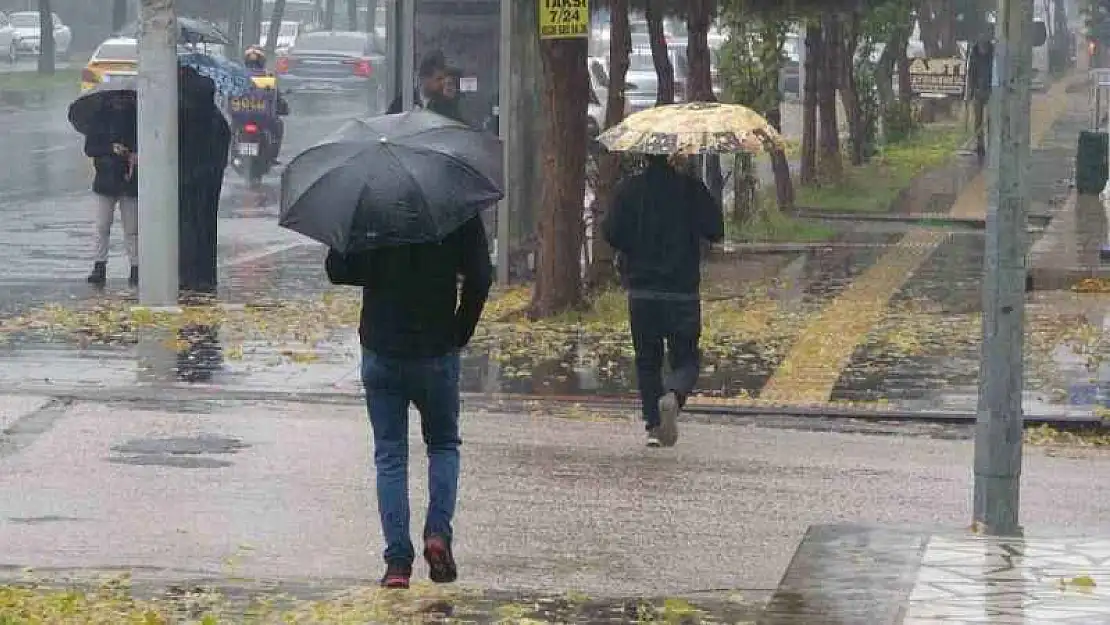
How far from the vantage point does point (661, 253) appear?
1200 centimetres

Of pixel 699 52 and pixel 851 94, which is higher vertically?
pixel 699 52

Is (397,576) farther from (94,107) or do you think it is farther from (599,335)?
(94,107)

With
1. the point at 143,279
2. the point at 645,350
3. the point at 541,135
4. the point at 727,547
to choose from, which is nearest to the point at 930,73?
the point at 541,135

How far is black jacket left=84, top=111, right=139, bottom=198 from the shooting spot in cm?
1830

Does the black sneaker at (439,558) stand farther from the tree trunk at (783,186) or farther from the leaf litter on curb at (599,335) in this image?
the tree trunk at (783,186)

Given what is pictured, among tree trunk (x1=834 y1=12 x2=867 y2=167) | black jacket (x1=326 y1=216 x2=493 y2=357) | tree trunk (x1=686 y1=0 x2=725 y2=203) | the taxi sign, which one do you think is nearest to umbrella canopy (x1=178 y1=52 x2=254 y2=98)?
tree trunk (x1=834 y1=12 x2=867 y2=167)

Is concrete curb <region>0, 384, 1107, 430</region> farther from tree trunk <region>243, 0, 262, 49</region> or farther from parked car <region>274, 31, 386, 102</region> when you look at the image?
tree trunk <region>243, 0, 262, 49</region>

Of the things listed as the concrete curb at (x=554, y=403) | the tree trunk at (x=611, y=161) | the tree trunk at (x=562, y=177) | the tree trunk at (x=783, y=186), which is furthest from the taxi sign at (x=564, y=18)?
the tree trunk at (x=783, y=186)

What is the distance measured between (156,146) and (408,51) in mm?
3325

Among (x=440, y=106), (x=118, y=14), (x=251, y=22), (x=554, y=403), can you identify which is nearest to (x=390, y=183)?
(x=554, y=403)

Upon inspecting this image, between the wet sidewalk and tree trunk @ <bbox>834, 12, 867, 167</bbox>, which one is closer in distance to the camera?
the wet sidewalk

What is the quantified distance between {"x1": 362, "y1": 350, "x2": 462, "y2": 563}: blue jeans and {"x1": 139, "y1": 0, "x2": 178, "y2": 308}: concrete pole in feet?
29.0

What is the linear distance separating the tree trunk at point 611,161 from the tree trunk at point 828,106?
1096 centimetres

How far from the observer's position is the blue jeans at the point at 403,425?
323 inches
